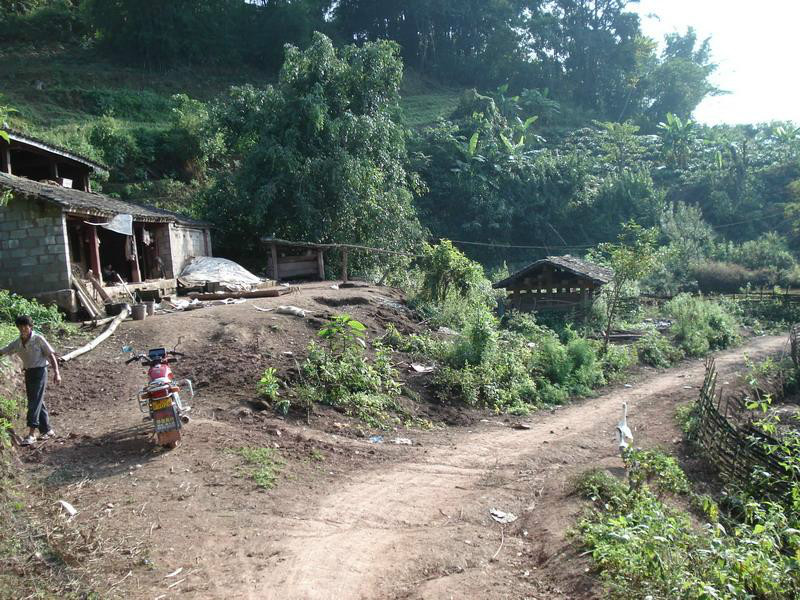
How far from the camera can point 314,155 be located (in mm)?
20656

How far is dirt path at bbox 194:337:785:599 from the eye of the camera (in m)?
4.62

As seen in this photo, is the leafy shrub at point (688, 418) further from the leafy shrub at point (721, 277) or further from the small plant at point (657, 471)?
the leafy shrub at point (721, 277)

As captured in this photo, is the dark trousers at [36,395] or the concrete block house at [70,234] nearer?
the dark trousers at [36,395]

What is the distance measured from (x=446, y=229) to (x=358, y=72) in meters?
15.8

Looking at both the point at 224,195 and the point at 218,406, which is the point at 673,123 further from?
the point at 218,406

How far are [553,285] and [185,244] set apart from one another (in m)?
13.0

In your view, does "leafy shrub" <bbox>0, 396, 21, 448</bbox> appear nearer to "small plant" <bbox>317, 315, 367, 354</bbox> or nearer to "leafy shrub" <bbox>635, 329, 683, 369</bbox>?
"small plant" <bbox>317, 315, 367, 354</bbox>

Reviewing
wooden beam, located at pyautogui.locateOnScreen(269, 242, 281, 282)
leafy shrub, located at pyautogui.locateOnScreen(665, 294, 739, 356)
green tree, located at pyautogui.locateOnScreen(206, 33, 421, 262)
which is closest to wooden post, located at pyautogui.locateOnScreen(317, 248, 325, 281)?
green tree, located at pyautogui.locateOnScreen(206, 33, 421, 262)

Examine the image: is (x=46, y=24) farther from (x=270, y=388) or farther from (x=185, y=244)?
(x=270, y=388)

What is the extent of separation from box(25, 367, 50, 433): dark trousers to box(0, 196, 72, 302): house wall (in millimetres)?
6455

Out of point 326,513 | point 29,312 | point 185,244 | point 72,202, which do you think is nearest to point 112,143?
point 185,244

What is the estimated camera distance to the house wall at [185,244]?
1862 centimetres

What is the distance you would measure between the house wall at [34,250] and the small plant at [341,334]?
6.11 metres

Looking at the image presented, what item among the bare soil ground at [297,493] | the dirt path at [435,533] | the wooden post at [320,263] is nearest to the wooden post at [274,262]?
the wooden post at [320,263]
